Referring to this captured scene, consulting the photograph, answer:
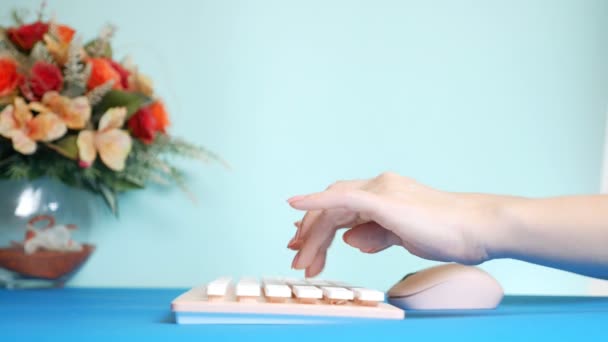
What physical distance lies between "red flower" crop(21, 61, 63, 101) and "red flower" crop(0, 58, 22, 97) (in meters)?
0.02

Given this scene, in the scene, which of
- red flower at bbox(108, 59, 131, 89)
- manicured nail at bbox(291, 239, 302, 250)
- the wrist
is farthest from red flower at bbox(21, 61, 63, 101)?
the wrist

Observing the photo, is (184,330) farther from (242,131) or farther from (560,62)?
(560,62)

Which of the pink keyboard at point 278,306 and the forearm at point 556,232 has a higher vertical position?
the forearm at point 556,232

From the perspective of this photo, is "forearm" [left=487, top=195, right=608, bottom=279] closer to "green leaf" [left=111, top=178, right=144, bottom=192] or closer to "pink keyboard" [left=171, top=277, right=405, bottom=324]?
"pink keyboard" [left=171, top=277, right=405, bottom=324]

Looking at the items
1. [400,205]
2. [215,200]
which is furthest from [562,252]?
[215,200]

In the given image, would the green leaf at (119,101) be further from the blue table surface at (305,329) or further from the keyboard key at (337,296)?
the keyboard key at (337,296)

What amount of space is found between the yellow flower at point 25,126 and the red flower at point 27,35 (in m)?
0.12

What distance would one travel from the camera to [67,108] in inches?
42.3

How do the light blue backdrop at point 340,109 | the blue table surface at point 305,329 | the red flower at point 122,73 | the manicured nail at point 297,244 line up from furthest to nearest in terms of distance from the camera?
the light blue backdrop at point 340,109 → the red flower at point 122,73 → the manicured nail at point 297,244 → the blue table surface at point 305,329

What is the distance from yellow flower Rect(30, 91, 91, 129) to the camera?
1.07m

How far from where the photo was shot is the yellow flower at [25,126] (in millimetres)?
1042

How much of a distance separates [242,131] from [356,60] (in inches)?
11.8

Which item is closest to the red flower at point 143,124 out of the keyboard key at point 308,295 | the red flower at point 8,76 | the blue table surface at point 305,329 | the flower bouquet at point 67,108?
the flower bouquet at point 67,108

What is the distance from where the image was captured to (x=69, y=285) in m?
1.28
